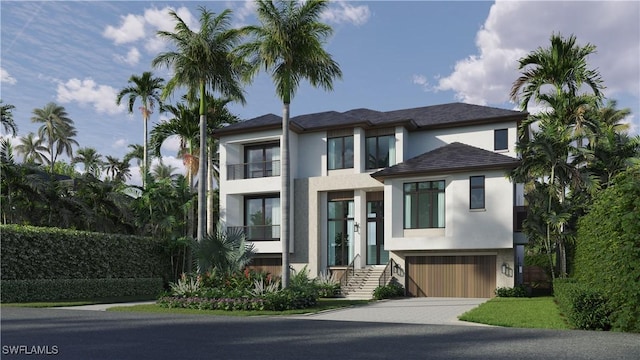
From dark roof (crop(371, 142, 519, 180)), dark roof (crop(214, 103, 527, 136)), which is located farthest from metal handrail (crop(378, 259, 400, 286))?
dark roof (crop(214, 103, 527, 136))

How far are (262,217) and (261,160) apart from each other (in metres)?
3.23

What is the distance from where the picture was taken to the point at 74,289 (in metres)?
25.1

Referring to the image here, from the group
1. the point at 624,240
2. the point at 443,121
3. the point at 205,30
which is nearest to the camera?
the point at 624,240

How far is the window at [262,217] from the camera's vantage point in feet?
104

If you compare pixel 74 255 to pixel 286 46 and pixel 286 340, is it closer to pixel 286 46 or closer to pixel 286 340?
pixel 286 46

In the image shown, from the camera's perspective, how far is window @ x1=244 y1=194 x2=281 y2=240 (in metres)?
31.6

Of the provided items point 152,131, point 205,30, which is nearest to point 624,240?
point 205,30

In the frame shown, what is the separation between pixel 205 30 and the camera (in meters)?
26.9

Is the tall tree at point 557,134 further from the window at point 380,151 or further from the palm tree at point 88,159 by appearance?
the palm tree at point 88,159

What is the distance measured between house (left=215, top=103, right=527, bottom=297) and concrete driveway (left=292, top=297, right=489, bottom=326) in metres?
3.83

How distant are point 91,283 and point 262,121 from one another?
41.6 feet

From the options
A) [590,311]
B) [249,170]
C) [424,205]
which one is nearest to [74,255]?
[249,170]

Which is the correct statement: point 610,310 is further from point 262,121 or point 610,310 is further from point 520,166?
point 262,121

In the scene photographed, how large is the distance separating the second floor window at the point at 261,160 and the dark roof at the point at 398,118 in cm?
146
